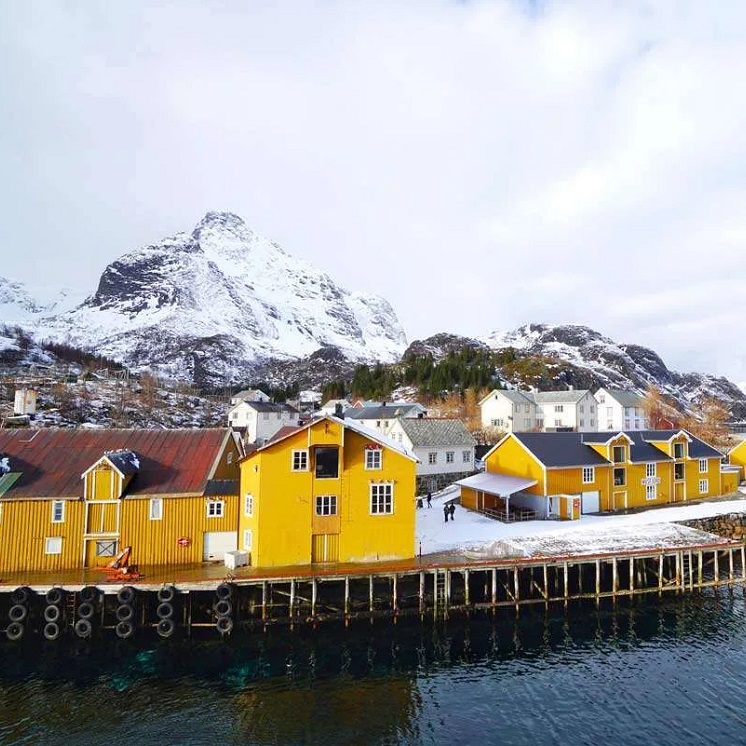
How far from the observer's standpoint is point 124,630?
87.2ft

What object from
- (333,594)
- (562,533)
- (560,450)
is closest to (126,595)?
(333,594)

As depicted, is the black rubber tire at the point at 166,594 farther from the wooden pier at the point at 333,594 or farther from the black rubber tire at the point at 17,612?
the black rubber tire at the point at 17,612

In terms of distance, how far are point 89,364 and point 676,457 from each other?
568ft

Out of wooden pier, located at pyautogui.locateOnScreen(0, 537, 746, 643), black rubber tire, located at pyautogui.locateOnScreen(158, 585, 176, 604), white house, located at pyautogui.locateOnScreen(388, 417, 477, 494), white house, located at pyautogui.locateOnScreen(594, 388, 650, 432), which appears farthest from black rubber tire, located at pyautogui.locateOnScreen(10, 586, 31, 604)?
white house, located at pyautogui.locateOnScreen(594, 388, 650, 432)

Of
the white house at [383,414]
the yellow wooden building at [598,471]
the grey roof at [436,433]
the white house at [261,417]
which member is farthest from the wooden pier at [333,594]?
the white house at [261,417]

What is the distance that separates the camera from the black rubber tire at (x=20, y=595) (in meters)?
26.3

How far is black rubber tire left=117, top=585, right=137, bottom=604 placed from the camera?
26516 millimetres

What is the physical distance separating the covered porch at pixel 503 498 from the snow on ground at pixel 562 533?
1.17 metres

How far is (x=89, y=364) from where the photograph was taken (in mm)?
175125

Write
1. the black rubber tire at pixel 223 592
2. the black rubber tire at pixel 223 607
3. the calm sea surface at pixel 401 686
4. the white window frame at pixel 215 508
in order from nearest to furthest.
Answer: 1. the calm sea surface at pixel 401 686
2. the black rubber tire at pixel 223 607
3. the black rubber tire at pixel 223 592
4. the white window frame at pixel 215 508

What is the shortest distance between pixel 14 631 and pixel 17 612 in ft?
2.97

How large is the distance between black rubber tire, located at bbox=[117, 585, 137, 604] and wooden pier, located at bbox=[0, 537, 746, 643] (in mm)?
46

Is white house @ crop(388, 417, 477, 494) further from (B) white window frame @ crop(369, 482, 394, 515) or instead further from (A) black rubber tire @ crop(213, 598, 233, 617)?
(A) black rubber tire @ crop(213, 598, 233, 617)

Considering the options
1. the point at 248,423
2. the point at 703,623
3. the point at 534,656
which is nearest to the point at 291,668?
the point at 534,656
